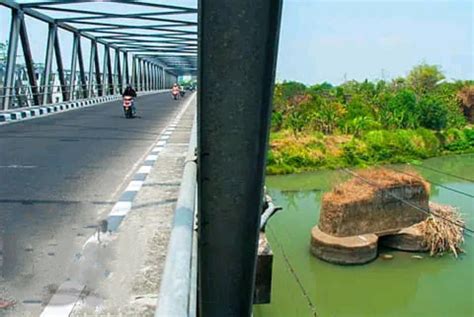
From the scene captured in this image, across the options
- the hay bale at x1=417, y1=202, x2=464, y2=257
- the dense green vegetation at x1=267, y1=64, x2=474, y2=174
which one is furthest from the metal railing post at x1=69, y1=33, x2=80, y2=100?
the hay bale at x1=417, y1=202, x2=464, y2=257

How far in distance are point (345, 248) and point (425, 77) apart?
4698 cm

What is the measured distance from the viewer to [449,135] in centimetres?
3938

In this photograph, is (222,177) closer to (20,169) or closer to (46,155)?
(20,169)

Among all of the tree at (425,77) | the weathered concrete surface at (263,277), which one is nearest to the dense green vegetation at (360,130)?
the tree at (425,77)

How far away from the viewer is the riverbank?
1219 inches

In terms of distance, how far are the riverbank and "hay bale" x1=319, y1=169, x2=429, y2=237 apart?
13188 millimetres

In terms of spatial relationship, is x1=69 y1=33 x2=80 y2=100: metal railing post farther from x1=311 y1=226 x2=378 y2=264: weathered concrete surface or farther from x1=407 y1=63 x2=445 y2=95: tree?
x1=407 y1=63 x2=445 y2=95: tree

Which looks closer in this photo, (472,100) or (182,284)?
(182,284)

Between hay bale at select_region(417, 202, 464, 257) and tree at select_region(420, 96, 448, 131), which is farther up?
tree at select_region(420, 96, 448, 131)

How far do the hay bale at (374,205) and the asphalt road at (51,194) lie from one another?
7.25 meters

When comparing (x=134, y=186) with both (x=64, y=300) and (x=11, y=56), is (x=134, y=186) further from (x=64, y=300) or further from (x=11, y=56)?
(x=11, y=56)

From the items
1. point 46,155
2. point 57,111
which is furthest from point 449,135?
point 46,155

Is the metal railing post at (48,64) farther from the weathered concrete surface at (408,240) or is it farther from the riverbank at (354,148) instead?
the riverbank at (354,148)

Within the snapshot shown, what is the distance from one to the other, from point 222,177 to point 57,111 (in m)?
19.0
